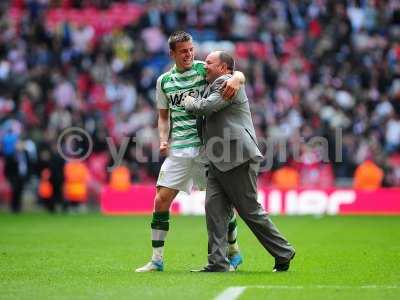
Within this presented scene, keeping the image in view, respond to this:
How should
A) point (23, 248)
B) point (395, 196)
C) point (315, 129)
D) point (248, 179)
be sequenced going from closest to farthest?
point (248, 179) → point (23, 248) → point (395, 196) → point (315, 129)

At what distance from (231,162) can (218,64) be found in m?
0.98

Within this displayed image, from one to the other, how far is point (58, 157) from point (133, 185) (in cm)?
208

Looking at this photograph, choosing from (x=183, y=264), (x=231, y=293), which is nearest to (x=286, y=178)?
(x=183, y=264)

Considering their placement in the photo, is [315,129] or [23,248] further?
[315,129]

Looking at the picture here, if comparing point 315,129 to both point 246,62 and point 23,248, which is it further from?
point 23,248

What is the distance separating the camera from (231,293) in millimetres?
8742

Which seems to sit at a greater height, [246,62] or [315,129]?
[246,62]

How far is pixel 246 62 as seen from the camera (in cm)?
2898

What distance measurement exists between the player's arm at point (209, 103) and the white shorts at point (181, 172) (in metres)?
0.84

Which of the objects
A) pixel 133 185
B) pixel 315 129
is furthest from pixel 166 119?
pixel 315 129

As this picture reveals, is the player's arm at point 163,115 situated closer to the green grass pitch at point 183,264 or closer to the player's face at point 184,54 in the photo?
the player's face at point 184,54

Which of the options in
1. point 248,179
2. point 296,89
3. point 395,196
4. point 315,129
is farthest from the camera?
point 296,89

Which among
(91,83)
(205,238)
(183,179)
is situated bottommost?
(205,238)

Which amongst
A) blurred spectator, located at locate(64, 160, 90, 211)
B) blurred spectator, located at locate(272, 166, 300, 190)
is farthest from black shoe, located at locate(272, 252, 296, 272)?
blurred spectator, located at locate(64, 160, 90, 211)
